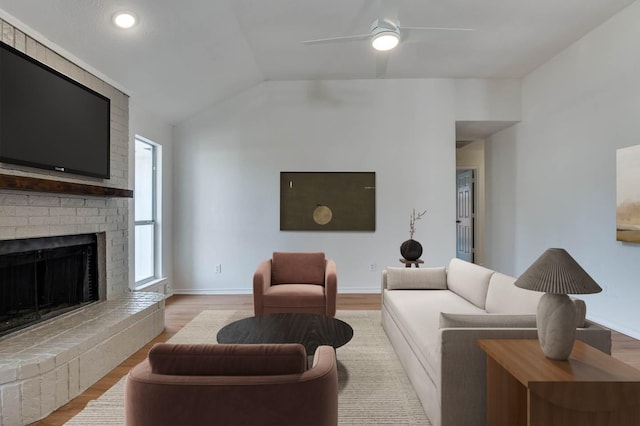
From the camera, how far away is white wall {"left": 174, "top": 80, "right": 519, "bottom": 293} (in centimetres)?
501

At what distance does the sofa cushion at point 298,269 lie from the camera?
12.1 ft

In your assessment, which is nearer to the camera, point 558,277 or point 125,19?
point 558,277

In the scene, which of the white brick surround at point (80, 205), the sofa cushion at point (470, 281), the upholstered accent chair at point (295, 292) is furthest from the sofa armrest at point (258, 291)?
Answer: the sofa cushion at point (470, 281)

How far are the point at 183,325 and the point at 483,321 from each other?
3.08 metres

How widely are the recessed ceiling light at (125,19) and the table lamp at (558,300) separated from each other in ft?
11.5

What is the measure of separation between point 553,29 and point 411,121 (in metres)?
1.95

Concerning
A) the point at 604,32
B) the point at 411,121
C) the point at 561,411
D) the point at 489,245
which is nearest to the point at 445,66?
the point at 411,121

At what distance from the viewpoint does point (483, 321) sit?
1.69 m

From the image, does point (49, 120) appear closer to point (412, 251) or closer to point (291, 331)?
→ point (291, 331)

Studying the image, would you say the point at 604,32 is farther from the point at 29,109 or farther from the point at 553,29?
the point at 29,109

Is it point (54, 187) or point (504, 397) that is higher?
point (54, 187)

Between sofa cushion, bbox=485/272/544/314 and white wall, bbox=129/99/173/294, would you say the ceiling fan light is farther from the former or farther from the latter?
white wall, bbox=129/99/173/294

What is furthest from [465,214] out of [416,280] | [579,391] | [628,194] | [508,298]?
[579,391]

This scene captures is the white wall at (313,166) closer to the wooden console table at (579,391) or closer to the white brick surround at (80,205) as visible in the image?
the white brick surround at (80,205)
